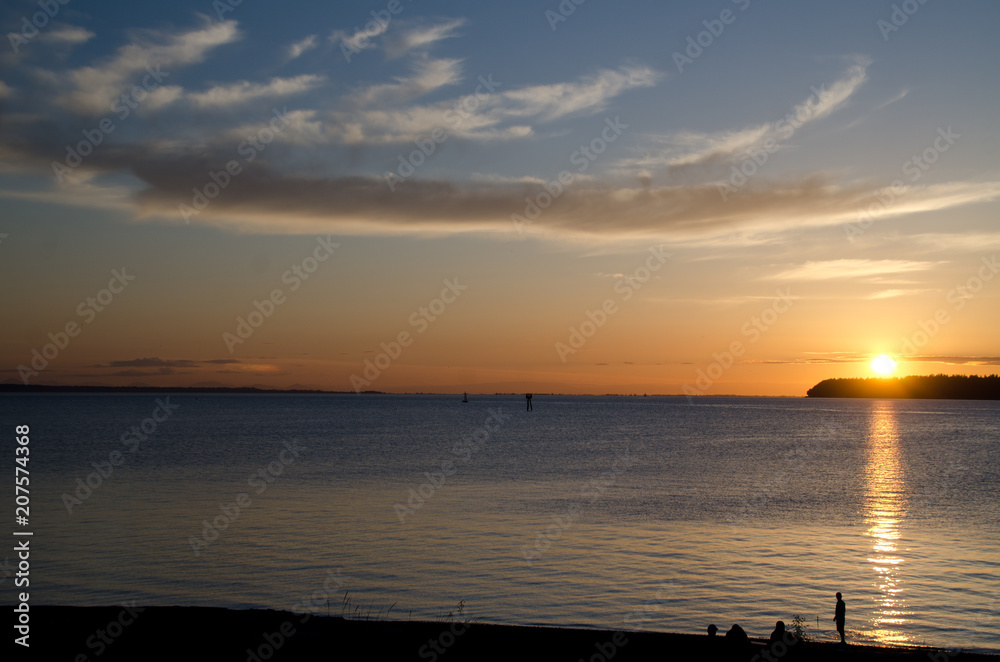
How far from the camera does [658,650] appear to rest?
15.7m

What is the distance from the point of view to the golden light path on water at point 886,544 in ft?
68.9

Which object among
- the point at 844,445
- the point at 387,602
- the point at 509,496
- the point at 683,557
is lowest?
the point at 387,602

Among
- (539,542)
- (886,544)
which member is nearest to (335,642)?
(539,542)

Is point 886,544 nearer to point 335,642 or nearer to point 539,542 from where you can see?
point 539,542

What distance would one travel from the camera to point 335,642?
15406 mm

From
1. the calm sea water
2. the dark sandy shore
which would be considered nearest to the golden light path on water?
the calm sea water

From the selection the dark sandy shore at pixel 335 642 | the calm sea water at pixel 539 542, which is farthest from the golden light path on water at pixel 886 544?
the dark sandy shore at pixel 335 642

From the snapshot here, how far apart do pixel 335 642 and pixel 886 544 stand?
84.8 ft

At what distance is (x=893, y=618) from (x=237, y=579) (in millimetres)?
20434

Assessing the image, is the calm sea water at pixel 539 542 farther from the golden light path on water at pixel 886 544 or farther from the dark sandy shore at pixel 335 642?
the dark sandy shore at pixel 335 642

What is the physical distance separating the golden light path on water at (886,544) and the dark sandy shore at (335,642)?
4849 millimetres

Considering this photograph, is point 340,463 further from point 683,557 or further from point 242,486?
point 683,557

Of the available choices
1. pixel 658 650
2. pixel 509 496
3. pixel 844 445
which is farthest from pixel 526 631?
pixel 844 445

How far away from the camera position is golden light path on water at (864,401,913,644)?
21016 millimetres
